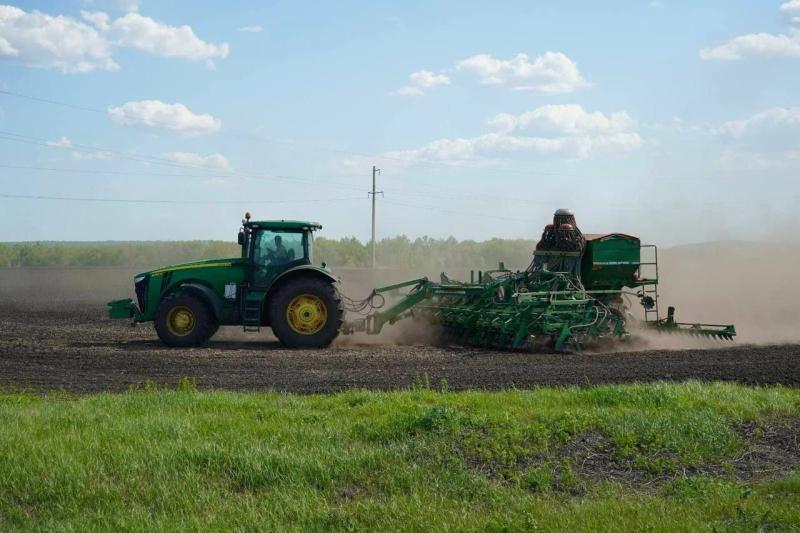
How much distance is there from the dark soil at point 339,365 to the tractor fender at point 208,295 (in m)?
0.78

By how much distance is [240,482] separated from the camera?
26.2ft

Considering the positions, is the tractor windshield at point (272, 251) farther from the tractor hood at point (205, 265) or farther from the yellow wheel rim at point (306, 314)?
the yellow wheel rim at point (306, 314)

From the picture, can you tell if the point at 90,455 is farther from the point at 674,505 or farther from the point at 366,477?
the point at 674,505

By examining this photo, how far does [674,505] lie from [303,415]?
4337 mm

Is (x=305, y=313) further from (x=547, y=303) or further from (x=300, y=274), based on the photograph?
(x=547, y=303)

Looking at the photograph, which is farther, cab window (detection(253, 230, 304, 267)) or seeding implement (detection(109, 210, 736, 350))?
cab window (detection(253, 230, 304, 267))

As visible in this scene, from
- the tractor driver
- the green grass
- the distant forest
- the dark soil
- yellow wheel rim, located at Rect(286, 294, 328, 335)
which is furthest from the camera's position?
the distant forest

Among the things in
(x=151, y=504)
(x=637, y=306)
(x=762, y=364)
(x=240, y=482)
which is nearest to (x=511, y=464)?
(x=240, y=482)

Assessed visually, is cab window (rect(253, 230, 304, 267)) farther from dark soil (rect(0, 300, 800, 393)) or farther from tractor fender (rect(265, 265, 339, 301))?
dark soil (rect(0, 300, 800, 393))

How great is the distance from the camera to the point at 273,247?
717 inches

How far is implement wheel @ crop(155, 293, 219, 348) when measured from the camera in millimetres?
17953

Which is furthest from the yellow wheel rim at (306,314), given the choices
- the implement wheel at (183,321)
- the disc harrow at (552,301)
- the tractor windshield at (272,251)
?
the implement wheel at (183,321)

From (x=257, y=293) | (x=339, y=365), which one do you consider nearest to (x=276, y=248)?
(x=257, y=293)

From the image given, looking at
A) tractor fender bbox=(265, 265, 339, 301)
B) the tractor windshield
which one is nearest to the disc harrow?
tractor fender bbox=(265, 265, 339, 301)
